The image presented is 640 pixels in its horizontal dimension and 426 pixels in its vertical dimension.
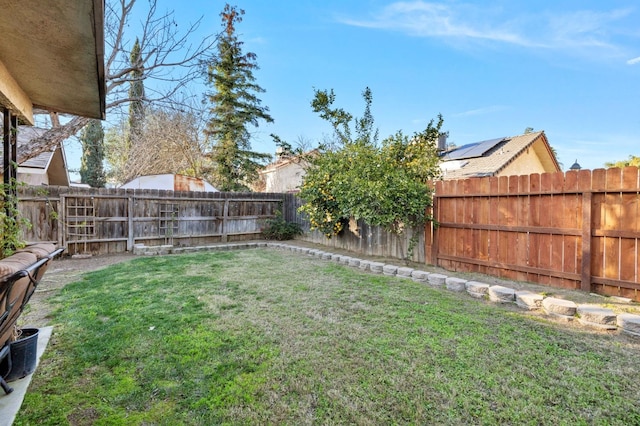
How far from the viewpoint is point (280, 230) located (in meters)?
10.1

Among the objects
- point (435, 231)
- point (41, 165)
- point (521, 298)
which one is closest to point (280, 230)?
point (435, 231)

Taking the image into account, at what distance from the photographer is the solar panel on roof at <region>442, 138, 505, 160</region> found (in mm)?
12916

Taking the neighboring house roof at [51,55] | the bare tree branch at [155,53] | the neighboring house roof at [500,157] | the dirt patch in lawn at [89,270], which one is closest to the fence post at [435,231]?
the dirt patch in lawn at [89,270]

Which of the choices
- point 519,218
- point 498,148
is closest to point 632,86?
point 498,148

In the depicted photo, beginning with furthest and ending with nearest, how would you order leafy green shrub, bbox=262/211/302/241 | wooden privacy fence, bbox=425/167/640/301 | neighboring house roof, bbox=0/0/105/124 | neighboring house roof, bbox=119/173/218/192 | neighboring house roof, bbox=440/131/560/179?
neighboring house roof, bbox=440/131/560/179 < neighboring house roof, bbox=119/173/218/192 < leafy green shrub, bbox=262/211/302/241 < wooden privacy fence, bbox=425/167/640/301 < neighboring house roof, bbox=0/0/105/124

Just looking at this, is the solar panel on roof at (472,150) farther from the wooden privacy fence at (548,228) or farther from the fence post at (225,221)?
the fence post at (225,221)

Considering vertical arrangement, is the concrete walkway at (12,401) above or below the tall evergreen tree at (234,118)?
below

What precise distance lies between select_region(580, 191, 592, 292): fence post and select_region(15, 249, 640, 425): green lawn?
58.0 inches

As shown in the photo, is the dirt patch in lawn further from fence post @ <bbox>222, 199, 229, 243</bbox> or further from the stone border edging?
fence post @ <bbox>222, 199, 229, 243</bbox>

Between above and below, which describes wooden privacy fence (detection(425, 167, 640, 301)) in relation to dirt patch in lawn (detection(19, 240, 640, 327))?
above

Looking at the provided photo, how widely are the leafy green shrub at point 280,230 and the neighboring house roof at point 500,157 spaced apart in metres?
6.26

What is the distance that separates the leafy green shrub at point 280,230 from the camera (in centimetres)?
1006

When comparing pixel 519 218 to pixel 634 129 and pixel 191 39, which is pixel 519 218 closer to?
pixel 191 39

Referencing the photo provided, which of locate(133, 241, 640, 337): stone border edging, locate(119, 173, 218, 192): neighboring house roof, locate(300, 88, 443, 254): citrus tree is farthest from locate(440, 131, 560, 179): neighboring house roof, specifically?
locate(119, 173, 218, 192): neighboring house roof
